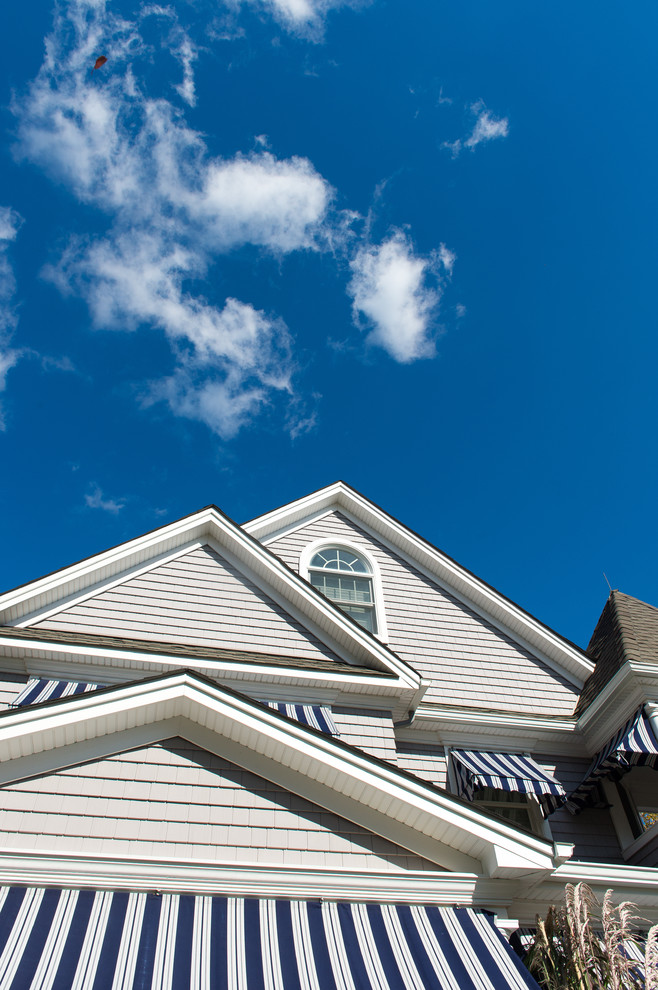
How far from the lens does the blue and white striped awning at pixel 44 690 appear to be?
777 cm

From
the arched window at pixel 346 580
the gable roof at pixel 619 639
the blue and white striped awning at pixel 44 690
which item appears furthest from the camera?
the arched window at pixel 346 580

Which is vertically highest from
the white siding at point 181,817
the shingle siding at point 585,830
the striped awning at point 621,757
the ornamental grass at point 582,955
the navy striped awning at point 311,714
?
the navy striped awning at point 311,714

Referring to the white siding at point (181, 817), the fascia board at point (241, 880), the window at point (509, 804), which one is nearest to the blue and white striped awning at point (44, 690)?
the white siding at point (181, 817)

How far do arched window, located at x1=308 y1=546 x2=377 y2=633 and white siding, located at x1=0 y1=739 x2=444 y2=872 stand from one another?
5450 mm

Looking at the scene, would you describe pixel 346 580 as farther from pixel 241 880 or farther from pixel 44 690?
pixel 241 880

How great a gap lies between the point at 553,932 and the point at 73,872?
176 inches

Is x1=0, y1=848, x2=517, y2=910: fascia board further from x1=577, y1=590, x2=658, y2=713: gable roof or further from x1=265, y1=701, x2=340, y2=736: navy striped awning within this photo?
x1=577, y1=590, x2=658, y2=713: gable roof

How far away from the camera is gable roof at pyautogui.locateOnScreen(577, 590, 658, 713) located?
10.4 m

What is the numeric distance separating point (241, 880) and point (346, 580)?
7.27m

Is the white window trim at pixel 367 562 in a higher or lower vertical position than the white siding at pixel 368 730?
higher

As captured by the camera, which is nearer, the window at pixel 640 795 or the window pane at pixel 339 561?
the window at pixel 640 795

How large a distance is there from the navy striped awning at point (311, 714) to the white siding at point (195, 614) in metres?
0.89

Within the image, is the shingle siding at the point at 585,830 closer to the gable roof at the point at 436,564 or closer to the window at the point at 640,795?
the window at the point at 640,795

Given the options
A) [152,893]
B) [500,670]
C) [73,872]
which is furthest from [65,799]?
[500,670]
